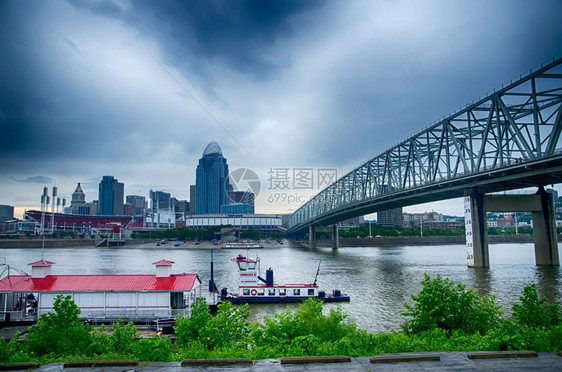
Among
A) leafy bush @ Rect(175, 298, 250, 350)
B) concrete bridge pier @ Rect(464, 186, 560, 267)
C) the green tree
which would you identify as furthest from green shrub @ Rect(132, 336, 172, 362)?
concrete bridge pier @ Rect(464, 186, 560, 267)

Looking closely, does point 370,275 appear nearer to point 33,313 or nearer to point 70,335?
point 33,313

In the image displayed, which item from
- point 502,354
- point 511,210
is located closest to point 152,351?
point 502,354

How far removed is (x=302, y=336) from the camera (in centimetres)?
1334

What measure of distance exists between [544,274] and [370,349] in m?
50.5

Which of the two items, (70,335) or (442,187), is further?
(442,187)

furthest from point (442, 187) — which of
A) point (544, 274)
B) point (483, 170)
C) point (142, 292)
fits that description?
point (142, 292)

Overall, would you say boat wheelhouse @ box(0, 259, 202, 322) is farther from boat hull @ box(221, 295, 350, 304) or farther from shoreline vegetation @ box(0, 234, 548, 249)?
shoreline vegetation @ box(0, 234, 548, 249)

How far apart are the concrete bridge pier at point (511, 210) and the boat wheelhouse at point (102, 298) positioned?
45.1 m

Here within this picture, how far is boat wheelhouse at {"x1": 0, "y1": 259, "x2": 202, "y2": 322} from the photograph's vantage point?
27.2 metres

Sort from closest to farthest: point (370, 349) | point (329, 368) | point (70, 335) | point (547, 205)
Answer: point (329, 368) < point (370, 349) < point (70, 335) < point (547, 205)

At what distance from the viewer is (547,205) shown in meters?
61.9

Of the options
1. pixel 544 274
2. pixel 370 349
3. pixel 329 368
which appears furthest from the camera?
pixel 544 274

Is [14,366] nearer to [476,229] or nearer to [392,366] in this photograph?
[392,366]

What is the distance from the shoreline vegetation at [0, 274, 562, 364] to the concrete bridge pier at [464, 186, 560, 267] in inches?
1752
